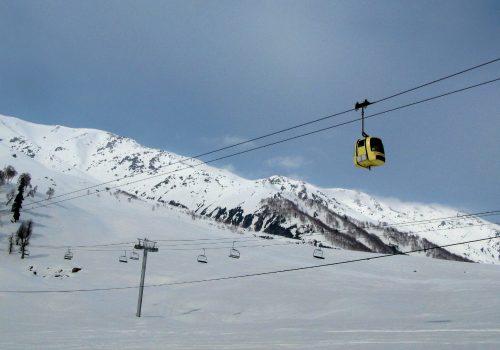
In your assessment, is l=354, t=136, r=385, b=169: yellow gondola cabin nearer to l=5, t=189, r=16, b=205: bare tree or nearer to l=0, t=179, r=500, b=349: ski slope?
l=0, t=179, r=500, b=349: ski slope

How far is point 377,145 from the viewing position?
48.5 feet

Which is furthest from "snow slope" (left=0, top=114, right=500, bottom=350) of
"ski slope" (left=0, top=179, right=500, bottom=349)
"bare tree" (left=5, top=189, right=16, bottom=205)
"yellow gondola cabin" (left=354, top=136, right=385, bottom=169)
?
"yellow gondola cabin" (left=354, top=136, right=385, bottom=169)

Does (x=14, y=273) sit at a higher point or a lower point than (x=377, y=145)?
lower

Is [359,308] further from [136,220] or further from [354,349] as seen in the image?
[136,220]

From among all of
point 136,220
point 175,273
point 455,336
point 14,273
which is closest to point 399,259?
point 175,273

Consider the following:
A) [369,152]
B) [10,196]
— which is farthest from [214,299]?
[10,196]

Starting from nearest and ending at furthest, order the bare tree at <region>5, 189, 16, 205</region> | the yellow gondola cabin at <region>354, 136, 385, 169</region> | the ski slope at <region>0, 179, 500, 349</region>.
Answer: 1. the yellow gondola cabin at <region>354, 136, 385, 169</region>
2. the ski slope at <region>0, 179, 500, 349</region>
3. the bare tree at <region>5, 189, 16, 205</region>

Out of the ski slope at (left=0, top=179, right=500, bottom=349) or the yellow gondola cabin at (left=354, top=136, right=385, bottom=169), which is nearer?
the yellow gondola cabin at (left=354, top=136, right=385, bottom=169)

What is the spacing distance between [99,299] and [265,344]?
5390cm

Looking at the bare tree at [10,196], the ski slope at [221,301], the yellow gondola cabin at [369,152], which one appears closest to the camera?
the yellow gondola cabin at [369,152]

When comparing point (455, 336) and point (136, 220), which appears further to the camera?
point (136, 220)

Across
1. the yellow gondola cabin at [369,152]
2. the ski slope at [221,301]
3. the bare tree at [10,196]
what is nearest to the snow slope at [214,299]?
the ski slope at [221,301]

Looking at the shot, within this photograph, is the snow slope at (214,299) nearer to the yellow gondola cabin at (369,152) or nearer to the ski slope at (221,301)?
the ski slope at (221,301)

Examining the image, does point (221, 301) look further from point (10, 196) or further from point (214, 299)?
point (10, 196)
